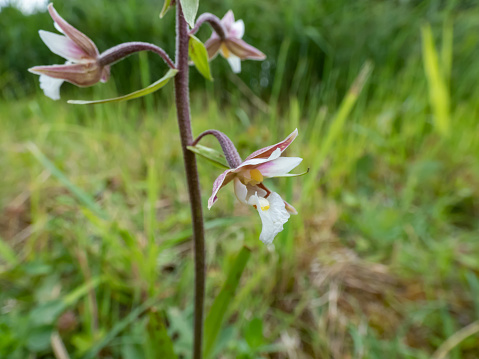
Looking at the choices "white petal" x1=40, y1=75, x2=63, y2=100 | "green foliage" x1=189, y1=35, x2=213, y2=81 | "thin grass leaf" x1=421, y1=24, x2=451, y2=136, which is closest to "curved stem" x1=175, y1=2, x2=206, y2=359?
"green foliage" x1=189, y1=35, x2=213, y2=81

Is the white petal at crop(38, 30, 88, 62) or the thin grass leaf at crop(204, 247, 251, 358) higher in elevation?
the white petal at crop(38, 30, 88, 62)

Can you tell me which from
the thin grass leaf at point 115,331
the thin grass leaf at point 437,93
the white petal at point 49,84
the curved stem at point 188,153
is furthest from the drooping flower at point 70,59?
the thin grass leaf at point 437,93

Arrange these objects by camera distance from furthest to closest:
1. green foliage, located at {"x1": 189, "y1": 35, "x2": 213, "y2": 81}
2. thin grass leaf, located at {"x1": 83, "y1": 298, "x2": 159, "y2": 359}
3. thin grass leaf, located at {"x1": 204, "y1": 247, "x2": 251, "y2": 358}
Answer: thin grass leaf, located at {"x1": 83, "y1": 298, "x2": 159, "y2": 359} → thin grass leaf, located at {"x1": 204, "y1": 247, "x2": 251, "y2": 358} → green foliage, located at {"x1": 189, "y1": 35, "x2": 213, "y2": 81}

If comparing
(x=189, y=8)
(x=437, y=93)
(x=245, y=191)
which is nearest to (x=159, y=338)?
(x=245, y=191)

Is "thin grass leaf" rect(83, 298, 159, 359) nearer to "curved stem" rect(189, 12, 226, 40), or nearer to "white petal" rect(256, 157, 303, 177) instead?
"white petal" rect(256, 157, 303, 177)

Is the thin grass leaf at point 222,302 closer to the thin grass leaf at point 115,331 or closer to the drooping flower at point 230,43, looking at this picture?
the thin grass leaf at point 115,331

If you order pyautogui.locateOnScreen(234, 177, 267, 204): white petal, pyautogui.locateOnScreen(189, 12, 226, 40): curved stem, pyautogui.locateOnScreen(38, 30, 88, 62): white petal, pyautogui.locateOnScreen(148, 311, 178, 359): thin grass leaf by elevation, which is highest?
→ pyautogui.locateOnScreen(189, 12, 226, 40): curved stem

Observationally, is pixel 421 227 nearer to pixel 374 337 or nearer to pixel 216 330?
pixel 374 337
